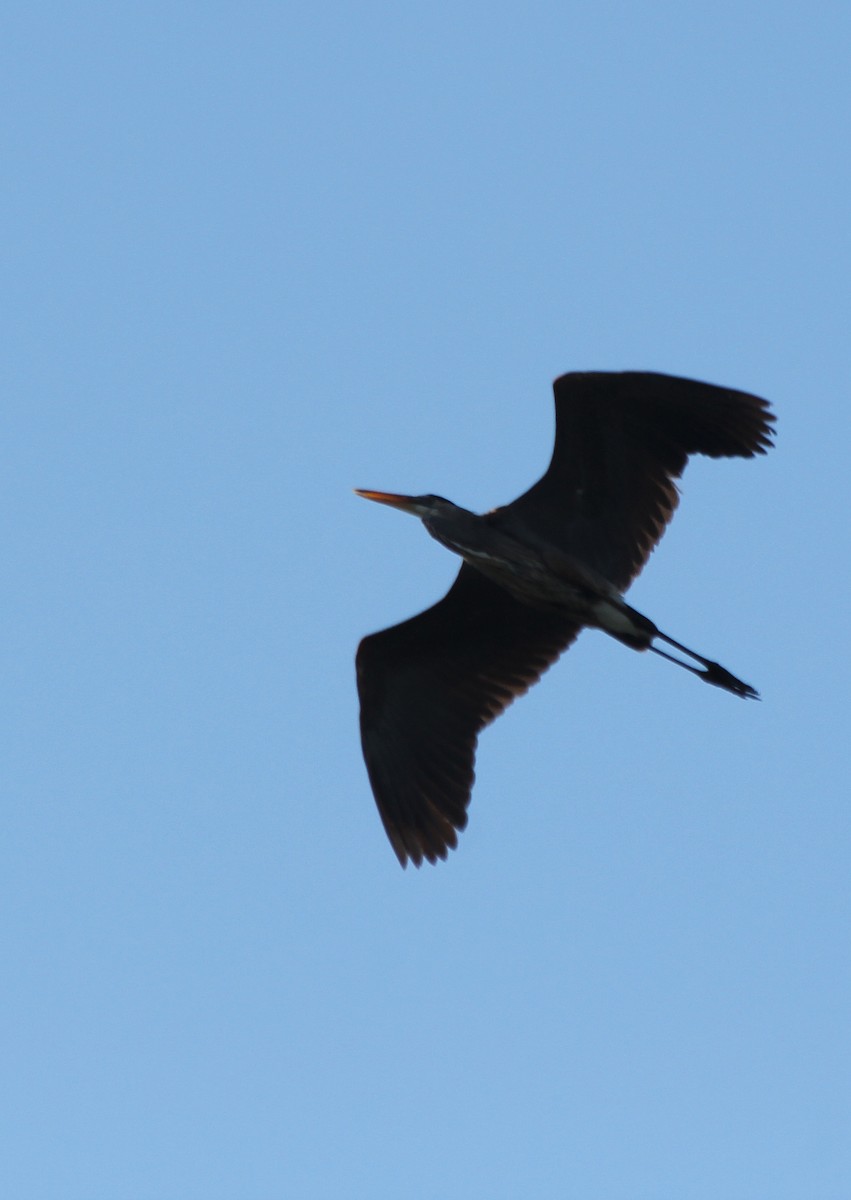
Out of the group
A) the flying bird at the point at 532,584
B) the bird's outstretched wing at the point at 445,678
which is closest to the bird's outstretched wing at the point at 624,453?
the flying bird at the point at 532,584

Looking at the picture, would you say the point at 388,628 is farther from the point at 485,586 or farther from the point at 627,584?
the point at 627,584

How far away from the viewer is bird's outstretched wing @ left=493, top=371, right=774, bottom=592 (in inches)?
479

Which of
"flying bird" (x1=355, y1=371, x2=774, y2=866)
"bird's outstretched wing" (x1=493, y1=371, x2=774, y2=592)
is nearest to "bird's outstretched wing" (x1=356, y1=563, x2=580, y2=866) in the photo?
"flying bird" (x1=355, y1=371, x2=774, y2=866)

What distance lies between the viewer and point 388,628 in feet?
43.1

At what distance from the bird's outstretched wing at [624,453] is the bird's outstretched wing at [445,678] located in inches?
26.6

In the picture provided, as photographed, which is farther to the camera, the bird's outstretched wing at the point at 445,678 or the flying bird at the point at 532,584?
the bird's outstretched wing at the point at 445,678

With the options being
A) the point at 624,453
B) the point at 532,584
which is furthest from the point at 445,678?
the point at 624,453

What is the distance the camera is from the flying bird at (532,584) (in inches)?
483

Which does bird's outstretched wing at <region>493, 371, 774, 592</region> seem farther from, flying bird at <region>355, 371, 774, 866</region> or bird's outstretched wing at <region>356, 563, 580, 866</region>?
bird's outstretched wing at <region>356, 563, 580, 866</region>

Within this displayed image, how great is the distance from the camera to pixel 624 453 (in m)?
12.5

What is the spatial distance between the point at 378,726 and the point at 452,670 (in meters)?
0.63

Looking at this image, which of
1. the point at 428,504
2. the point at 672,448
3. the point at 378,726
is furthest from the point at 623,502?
the point at 378,726

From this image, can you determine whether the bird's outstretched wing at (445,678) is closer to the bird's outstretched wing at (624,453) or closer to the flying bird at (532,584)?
the flying bird at (532,584)

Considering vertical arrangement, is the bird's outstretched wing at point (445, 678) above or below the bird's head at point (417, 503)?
below
